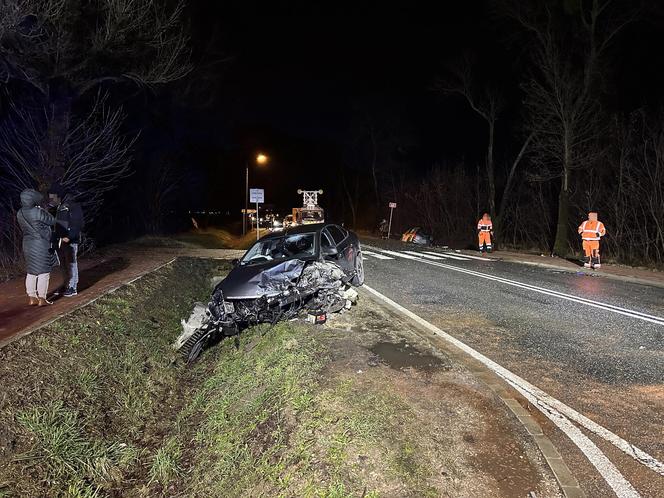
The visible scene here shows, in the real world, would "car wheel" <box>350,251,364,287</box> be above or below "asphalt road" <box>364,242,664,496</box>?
above

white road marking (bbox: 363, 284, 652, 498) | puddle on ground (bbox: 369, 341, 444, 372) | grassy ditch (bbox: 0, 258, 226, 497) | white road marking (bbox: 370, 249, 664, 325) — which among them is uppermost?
white road marking (bbox: 370, 249, 664, 325)

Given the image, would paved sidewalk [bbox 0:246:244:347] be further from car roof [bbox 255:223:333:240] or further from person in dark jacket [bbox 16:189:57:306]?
car roof [bbox 255:223:333:240]

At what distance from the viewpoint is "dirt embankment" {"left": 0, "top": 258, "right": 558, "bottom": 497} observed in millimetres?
3555

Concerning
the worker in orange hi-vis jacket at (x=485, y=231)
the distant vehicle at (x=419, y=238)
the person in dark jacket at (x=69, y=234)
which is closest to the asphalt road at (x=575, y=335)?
the person in dark jacket at (x=69, y=234)

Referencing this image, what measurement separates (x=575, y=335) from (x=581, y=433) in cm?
324

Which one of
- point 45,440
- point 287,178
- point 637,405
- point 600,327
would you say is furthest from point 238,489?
point 287,178

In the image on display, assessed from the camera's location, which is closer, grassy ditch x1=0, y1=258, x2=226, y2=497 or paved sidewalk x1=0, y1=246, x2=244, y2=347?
grassy ditch x1=0, y1=258, x2=226, y2=497

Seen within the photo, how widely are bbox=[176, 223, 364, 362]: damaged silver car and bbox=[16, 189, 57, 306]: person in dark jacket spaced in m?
2.44

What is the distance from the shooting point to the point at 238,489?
4.02 metres

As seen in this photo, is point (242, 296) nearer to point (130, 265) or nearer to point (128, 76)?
point (130, 265)

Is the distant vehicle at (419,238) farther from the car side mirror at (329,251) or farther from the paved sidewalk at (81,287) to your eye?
the car side mirror at (329,251)

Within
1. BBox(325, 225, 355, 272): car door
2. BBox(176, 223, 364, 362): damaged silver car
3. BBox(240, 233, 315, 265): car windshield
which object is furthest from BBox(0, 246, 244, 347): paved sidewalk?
BBox(325, 225, 355, 272): car door

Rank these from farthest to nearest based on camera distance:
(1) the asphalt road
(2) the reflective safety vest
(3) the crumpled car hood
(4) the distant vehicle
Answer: (4) the distant vehicle → (2) the reflective safety vest → (3) the crumpled car hood → (1) the asphalt road

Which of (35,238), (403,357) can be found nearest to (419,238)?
(403,357)
